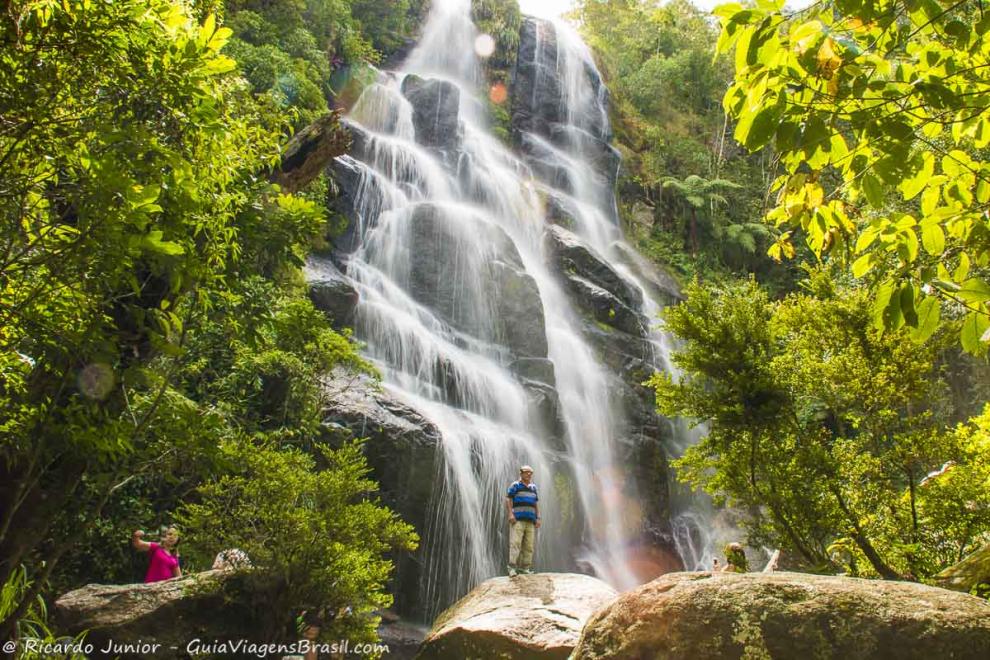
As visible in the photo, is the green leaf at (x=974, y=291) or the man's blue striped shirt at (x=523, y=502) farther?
the man's blue striped shirt at (x=523, y=502)

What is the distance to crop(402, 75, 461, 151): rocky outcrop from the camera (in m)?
22.1

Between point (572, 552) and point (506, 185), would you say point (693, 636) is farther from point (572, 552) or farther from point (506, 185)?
point (506, 185)

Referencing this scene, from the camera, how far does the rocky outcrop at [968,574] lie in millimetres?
5863

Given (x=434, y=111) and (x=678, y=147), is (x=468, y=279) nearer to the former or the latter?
(x=434, y=111)

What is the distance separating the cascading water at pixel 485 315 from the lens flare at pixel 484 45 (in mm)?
3121

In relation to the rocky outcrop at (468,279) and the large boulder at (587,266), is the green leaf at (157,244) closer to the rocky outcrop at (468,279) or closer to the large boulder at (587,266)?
the rocky outcrop at (468,279)

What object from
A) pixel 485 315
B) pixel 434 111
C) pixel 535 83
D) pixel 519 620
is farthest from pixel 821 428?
pixel 535 83

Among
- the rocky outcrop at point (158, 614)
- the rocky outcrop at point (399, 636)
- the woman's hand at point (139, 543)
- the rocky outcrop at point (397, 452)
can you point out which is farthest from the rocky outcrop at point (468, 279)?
the rocky outcrop at point (158, 614)

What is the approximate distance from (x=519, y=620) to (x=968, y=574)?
13.7ft

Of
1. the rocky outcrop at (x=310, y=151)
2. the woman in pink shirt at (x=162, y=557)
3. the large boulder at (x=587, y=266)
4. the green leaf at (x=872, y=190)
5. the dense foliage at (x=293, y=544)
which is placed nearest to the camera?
the green leaf at (x=872, y=190)

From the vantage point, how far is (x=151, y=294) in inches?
157

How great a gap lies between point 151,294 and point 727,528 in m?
16.4

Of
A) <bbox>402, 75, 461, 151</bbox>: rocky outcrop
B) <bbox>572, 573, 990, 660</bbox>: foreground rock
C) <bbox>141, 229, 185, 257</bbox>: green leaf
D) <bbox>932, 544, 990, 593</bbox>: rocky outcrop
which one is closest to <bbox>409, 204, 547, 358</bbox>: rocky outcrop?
<bbox>402, 75, 461, 151</bbox>: rocky outcrop

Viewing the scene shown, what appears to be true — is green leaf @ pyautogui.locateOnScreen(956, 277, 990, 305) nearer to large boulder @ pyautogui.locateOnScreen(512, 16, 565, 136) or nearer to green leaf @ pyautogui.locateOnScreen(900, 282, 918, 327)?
green leaf @ pyautogui.locateOnScreen(900, 282, 918, 327)
